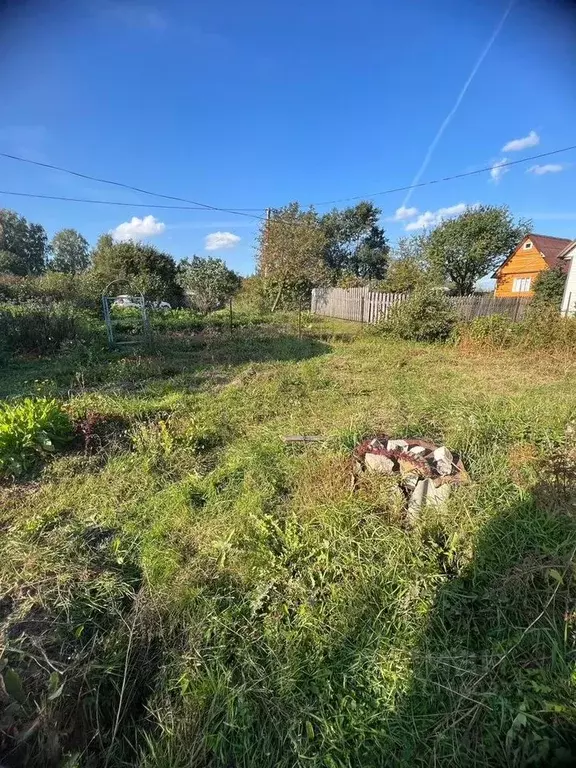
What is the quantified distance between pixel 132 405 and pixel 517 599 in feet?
12.4

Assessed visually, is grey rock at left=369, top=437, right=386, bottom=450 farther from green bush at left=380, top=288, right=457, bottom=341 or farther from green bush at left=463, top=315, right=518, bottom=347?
green bush at left=380, top=288, right=457, bottom=341

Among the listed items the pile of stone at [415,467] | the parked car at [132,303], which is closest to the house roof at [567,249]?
the parked car at [132,303]

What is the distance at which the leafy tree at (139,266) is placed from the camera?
1877 cm

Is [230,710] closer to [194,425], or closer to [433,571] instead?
[433,571]

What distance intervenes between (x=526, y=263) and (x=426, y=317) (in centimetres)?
1657

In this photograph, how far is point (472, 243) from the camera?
62.9 feet

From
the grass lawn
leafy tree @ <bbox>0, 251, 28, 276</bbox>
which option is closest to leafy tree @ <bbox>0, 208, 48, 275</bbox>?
leafy tree @ <bbox>0, 251, 28, 276</bbox>

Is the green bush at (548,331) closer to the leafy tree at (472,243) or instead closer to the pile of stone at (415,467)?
the pile of stone at (415,467)

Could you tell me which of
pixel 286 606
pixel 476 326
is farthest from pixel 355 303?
pixel 286 606

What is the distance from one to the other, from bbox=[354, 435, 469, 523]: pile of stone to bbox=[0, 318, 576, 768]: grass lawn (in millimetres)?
107

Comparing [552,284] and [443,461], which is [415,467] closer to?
[443,461]

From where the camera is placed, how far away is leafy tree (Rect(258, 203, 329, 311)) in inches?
637

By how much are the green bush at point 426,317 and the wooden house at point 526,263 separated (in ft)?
41.8

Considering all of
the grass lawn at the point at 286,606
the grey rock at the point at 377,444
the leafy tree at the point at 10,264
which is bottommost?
the grass lawn at the point at 286,606
